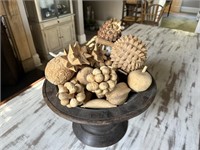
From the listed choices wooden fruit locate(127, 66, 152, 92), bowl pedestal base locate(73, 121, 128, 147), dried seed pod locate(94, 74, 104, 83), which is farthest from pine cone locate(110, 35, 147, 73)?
bowl pedestal base locate(73, 121, 128, 147)

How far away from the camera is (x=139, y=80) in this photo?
0.51 m

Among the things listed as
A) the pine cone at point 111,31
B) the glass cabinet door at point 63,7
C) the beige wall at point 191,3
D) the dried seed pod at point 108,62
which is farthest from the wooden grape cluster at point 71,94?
the beige wall at point 191,3

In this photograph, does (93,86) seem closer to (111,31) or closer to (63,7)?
(111,31)

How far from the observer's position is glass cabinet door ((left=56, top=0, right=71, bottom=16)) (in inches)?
106

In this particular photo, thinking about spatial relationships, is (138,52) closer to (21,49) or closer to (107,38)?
(107,38)

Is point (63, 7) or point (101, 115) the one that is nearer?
point (101, 115)

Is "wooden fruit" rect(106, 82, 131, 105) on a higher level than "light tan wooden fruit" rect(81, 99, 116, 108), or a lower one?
higher

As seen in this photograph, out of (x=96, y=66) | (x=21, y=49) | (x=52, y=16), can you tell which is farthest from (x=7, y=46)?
(x=96, y=66)

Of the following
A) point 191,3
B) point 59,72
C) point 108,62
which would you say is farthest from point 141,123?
point 191,3

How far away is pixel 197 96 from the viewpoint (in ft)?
2.67

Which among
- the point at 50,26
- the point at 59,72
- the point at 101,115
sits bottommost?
the point at 50,26

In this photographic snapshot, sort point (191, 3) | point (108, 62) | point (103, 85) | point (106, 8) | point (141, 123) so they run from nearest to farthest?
point (103, 85) → point (108, 62) → point (141, 123) → point (106, 8) → point (191, 3)

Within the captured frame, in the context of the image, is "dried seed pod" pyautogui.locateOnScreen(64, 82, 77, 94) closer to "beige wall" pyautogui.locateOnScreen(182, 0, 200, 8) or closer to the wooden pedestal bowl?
the wooden pedestal bowl

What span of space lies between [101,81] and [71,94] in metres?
0.10
